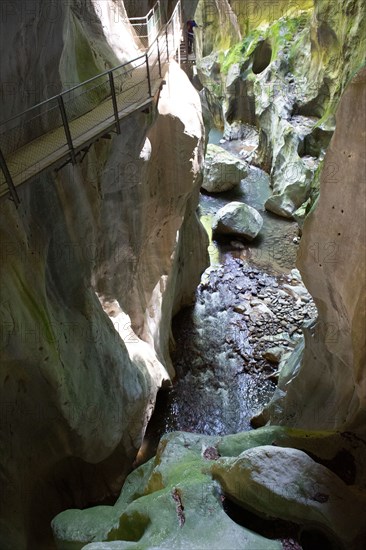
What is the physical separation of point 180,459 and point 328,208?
409 centimetres

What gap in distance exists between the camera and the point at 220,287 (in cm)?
1381

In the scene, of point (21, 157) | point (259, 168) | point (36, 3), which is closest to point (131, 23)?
point (36, 3)

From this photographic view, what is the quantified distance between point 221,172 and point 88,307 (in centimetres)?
1389

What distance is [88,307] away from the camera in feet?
21.0

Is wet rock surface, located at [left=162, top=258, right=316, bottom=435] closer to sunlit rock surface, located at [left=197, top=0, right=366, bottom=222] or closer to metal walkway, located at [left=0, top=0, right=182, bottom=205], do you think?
sunlit rock surface, located at [left=197, top=0, right=366, bottom=222]

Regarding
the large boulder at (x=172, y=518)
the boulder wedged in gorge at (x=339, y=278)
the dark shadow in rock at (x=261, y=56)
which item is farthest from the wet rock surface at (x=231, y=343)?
the dark shadow in rock at (x=261, y=56)

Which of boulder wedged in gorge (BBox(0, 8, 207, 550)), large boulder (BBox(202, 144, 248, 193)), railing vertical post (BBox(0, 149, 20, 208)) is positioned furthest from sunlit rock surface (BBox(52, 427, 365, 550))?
large boulder (BBox(202, 144, 248, 193))

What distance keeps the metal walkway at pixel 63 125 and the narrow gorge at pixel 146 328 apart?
4 cm

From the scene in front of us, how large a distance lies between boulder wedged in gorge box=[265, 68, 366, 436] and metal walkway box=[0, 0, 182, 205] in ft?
9.71

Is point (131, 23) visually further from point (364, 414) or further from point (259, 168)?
point (259, 168)

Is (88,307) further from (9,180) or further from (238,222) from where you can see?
(238,222)

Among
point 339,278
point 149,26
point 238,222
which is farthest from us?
point 238,222

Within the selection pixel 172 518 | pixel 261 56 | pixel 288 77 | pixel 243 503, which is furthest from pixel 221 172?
pixel 172 518

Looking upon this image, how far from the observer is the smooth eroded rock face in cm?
1588
